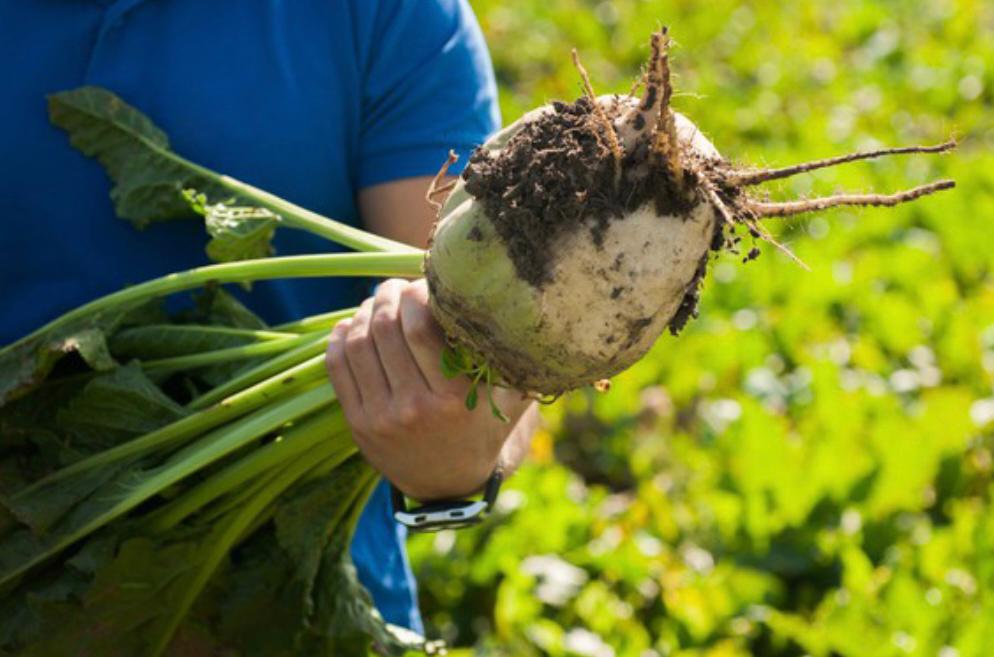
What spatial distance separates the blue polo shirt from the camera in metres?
2.14

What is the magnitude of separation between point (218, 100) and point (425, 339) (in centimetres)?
54

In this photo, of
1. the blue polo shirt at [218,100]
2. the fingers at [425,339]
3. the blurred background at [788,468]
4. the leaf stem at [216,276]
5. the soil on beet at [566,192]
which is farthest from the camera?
the blurred background at [788,468]

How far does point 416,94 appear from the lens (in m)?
2.15

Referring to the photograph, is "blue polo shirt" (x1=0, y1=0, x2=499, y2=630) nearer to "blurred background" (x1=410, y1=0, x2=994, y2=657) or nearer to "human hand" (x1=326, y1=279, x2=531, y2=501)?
"human hand" (x1=326, y1=279, x2=531, y2=501)

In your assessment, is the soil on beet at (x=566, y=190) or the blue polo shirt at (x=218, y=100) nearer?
the soil on beet at (x=566, y=190)

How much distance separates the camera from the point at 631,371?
488 cm

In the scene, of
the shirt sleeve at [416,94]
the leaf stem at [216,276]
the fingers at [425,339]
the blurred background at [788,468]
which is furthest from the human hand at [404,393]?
the blurred background at [788,468]

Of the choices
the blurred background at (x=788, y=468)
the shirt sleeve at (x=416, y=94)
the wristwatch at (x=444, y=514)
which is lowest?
the blurred background at (x=788, y=468)

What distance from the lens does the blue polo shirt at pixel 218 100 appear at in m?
2.14

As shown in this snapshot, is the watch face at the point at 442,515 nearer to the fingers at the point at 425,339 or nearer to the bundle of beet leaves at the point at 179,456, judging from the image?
the bundle of beet leaves at the point at 179,456

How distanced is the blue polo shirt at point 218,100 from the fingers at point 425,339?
1.12 feet

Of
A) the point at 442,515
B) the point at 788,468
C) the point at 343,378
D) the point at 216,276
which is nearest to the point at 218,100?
the point at 216,276

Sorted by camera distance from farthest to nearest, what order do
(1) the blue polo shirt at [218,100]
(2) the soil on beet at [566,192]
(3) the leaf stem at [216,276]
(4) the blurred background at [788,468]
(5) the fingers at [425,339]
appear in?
1. (4) the blurred background at [788,468]
2. (1) the blue polo shirt at [218,100]
3. (3) the leaf stem at [216,276]
4. (5) the fingers at [425,339]
5. (2) the soil on beet at [566,192]

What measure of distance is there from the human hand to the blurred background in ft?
1.64
